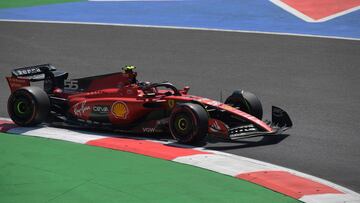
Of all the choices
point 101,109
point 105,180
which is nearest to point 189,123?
point 101,109

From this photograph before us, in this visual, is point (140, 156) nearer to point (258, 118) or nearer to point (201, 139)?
point (201, 139)

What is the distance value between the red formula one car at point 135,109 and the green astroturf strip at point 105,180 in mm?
1127

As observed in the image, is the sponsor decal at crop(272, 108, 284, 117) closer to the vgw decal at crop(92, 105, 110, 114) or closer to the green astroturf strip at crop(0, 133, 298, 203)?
the green astroturf strip at crop(0, 133, 298, 203)

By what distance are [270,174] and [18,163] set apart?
3460 millimetres

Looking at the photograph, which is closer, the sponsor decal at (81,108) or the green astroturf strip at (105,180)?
the green astroturf strip at (105,180)

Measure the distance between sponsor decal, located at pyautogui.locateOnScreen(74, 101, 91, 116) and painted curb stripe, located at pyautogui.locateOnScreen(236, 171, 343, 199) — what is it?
3.85 m

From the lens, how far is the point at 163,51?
19656 millimetres

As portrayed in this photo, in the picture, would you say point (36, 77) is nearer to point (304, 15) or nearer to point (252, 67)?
point (252, 67)

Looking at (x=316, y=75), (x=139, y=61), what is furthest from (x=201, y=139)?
(x=139, y=61)

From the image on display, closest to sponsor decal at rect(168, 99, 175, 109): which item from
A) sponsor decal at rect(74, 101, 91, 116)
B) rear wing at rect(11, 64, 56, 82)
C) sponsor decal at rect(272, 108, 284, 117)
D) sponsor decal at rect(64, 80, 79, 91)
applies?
sponsor decal at rect(74, 101, 91, 116)

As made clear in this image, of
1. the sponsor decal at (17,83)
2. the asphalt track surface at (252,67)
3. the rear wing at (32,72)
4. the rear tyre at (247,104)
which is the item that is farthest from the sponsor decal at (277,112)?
the sponsor decal at (17,83)

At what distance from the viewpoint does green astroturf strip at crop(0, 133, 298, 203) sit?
31.0 ft

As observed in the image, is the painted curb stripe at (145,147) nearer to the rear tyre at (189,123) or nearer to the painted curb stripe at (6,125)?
the rear tyre at (189,123)

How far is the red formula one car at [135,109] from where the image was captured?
479 inches
